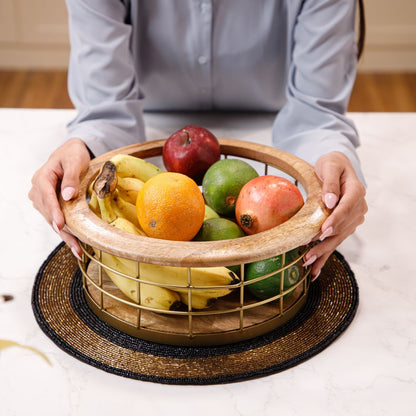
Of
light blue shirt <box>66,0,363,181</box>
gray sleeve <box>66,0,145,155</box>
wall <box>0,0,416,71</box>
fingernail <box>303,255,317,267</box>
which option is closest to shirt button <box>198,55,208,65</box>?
light blue shirt <box>66,0,363,181</box>

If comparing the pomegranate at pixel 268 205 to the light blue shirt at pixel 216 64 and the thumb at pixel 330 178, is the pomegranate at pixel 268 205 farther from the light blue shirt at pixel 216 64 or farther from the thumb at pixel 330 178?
the light blue shirt at pixel 216 64

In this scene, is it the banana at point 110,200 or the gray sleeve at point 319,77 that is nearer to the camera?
the banana at point 110,200

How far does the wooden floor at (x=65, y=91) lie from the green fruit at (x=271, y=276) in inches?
91.9

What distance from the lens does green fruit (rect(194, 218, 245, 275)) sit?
2.26ft

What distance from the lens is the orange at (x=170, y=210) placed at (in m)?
0.65

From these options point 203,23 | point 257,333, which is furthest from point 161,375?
point 203,23

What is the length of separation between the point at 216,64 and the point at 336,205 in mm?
630

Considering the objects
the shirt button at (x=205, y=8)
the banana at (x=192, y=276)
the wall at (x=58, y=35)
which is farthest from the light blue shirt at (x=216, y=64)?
the wall at (x=58, y=35)

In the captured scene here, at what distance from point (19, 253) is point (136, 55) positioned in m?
0.56

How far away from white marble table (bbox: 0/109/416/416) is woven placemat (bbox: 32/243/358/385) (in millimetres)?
11

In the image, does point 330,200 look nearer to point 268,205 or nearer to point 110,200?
point 268,205

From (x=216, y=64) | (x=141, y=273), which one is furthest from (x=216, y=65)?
(x=141, y=273)

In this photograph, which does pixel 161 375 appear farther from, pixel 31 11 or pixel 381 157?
pixel 31 11

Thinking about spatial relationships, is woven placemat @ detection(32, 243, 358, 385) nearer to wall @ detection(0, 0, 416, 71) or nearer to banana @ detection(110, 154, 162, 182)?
banana @ detection(110, 154, 162, 182)
